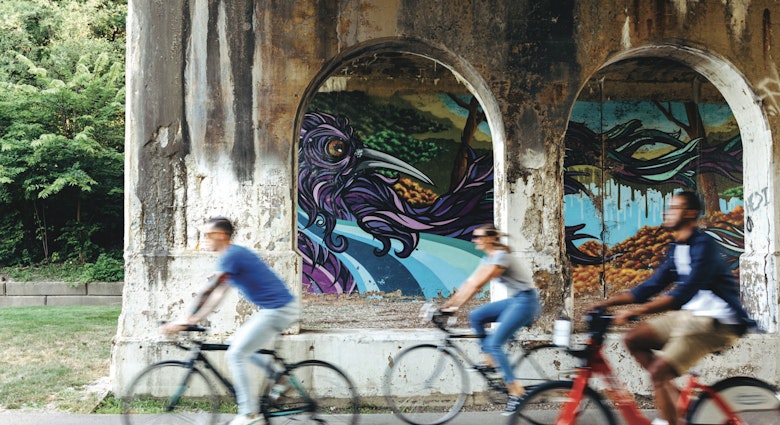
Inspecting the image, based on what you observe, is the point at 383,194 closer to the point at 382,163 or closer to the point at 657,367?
the point at 382,163

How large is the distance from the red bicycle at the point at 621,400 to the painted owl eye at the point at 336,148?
8.93m

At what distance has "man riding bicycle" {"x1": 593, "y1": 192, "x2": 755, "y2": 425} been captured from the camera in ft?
12.9

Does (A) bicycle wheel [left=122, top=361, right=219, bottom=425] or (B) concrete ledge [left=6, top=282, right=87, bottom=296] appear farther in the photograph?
(B) concrete ledge [left=6, top=282, right=87, bottom=296]

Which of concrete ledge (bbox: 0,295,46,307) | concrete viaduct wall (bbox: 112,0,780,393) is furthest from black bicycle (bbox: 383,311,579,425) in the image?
concrete ledge (bbox: 0,295,46,307)

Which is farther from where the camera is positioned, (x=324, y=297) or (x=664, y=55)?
(x=324, y=297)

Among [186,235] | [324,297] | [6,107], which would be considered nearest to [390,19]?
[186,235]

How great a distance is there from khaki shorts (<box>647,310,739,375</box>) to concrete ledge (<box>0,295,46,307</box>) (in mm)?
13823

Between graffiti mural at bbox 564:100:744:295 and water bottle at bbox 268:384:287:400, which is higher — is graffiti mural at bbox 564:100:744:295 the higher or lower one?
the higher one

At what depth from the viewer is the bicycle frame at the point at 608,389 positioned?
13.2 ft

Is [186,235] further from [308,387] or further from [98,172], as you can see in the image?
[98,172]

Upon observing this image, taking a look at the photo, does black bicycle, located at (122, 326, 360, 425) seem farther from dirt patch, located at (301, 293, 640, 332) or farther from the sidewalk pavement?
dirt patch, located at (301, 293, 640, 332)

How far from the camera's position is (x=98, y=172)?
1548 centimetres

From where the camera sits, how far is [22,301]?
1380 cm

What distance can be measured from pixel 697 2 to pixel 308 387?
5815mm
